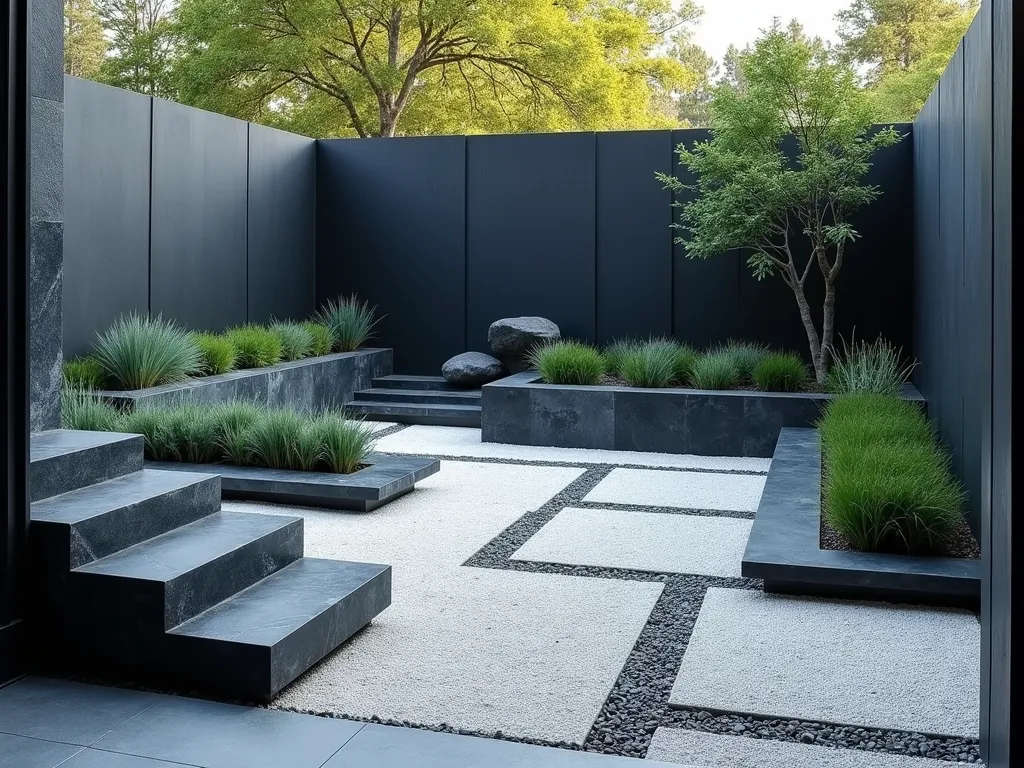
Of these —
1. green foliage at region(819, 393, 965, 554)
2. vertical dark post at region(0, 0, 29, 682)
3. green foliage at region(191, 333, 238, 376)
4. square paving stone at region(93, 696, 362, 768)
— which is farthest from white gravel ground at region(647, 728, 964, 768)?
green foliage at region(191, 333, 238, 376)

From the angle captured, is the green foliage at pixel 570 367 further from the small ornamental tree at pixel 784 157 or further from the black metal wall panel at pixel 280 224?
the black metal wall panel at pixel 280 224

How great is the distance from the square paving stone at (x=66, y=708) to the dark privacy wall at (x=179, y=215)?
4.72 metres

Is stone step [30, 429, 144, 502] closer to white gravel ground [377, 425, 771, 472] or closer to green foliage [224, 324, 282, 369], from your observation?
white gravel ground [377, 425, 771, 472]

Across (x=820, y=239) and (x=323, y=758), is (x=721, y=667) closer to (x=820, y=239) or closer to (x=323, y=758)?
(x=323, y=758)

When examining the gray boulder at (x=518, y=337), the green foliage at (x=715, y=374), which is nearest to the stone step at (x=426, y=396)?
the gray boulder at (x=518, y=337)

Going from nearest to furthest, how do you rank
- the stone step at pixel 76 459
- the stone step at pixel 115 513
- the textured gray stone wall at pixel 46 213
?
the stone step at pixel 115 513, the stone step at pixel 76 459, the textured gray stone wall at pixel 46 213

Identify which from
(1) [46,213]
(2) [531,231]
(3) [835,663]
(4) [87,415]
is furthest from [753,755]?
(2) [531,231]

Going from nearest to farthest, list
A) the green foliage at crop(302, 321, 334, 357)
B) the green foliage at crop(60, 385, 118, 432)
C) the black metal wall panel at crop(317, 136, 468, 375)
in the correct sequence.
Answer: the green foliage at crop(60, 385, 118, 432) → the green foliage at crop(302, 321, 334, 357) → the black metal wall panel at crop(317, 136, 468, 375)

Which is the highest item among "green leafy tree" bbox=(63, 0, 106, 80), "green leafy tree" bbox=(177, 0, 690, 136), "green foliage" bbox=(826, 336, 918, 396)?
"green leafy tree" bbox=(63, 0, 106, 80)

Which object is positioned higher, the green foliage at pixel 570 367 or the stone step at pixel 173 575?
the green foliage at pixel 570 367

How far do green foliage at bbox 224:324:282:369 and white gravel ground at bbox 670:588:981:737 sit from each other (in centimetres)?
531

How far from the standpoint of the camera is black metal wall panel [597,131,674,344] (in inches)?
387

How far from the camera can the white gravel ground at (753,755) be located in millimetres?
2520

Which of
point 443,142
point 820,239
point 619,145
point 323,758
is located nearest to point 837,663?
point 323,758
